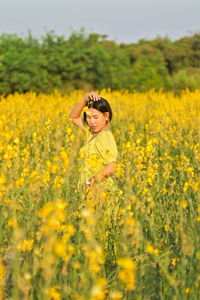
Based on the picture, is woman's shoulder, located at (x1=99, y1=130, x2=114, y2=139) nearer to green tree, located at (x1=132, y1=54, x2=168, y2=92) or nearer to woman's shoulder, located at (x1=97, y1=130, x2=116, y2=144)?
woman's shoulder, located at (x1=97, y1=130, x2=116, y2=144)

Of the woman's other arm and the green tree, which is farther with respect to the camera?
the green tree

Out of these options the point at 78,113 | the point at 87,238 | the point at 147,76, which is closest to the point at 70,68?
the point at 147,76

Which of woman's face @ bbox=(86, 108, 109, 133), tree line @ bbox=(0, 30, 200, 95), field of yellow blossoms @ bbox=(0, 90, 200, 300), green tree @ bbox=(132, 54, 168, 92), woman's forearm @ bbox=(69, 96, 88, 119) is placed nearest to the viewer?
field of yellow blossoms @ bbox=(0, 90, 200, 300)

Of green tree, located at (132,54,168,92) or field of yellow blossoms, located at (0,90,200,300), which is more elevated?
green tree, located at (132,54,168,92)

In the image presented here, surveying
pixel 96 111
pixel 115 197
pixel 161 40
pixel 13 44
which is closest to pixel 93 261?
pixel 115 197

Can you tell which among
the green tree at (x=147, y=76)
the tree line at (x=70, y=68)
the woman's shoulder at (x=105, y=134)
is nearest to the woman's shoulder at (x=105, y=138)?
the woman's shoulder at (x=105, y=134)

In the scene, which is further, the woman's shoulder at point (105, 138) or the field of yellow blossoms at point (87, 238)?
the woman's shoulder at point (105, 138)

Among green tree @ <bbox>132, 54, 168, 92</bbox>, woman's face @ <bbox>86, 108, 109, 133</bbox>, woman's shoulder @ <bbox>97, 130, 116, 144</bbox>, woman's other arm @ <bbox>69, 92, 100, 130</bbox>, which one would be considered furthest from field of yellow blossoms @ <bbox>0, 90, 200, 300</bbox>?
green tree @ <bbox>132, 54, 168, 92</bbox>

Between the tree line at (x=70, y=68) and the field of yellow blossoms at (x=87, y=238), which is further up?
the tree line at (x=70, y=68)

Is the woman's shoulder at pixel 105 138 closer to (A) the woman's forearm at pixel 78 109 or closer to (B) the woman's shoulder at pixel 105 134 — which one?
(B) the woman's shoulder at pixel 105 134

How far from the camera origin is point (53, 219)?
97cm

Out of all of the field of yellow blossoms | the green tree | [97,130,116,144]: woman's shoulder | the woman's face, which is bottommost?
A: the field of yellow blossoms

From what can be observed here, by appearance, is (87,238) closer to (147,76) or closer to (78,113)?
(78,113)

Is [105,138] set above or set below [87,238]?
above
